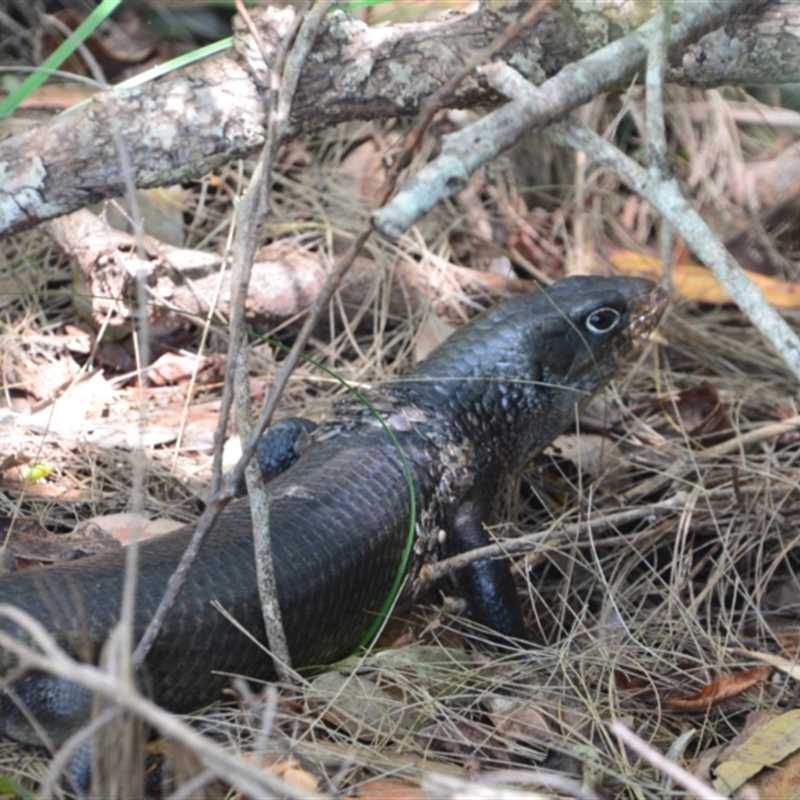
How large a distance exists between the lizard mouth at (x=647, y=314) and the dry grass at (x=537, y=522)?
41 centimetres

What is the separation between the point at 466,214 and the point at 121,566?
315 centimetres

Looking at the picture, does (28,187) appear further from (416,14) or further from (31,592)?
(416,14)

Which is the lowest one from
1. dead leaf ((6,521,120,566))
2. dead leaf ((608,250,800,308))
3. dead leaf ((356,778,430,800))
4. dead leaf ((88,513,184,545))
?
dead leaf ((608,250,800,308))

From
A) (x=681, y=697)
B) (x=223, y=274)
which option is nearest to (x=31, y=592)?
(x=681, y=697)

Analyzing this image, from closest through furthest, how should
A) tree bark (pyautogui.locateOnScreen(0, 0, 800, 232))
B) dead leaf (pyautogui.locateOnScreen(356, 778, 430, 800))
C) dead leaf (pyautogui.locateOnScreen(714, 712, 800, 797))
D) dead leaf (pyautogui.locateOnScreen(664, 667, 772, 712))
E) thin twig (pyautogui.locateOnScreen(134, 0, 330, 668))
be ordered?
thin twig (pyautogui.locateOnScreen(134, 0, 330, 668)) → dead leaf (pyautogui.locateOnScreen(356, 778, 430, 800)) → dead leaf (pyautogui.locateOnScreen(714, 712, 800, 797)) → dead leaf (pyautogui.locateOnScreen(664, 667, 772, 712)) → tree bark (pyautogui.locateOnScreen(0, 0, 800, 232))

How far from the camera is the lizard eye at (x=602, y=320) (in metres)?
3.94

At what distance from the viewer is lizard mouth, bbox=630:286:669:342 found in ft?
13.1

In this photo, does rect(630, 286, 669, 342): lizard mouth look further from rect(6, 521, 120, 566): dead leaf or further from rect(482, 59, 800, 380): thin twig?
rect(6, 521, 120, 566): dead leaf

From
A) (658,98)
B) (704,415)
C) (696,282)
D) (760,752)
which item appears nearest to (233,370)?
(658,98)

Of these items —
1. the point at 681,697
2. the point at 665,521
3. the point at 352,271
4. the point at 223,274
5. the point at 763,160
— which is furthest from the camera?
the point at 763,160

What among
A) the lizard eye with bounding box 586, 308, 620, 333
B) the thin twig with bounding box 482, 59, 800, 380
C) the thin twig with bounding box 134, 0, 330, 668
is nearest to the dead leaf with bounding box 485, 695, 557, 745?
the thin twig with bounding box 134, 0, 330, 668

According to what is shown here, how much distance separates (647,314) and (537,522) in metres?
0.85

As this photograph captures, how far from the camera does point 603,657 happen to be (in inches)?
119

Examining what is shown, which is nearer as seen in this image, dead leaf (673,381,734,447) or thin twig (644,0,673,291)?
thin twig (644,0,673,291)
